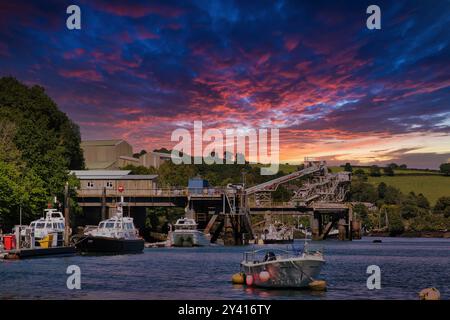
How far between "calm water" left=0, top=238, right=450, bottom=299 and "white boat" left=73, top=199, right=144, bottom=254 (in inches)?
196

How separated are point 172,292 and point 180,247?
81.0 meters

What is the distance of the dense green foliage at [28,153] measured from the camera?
9338cm

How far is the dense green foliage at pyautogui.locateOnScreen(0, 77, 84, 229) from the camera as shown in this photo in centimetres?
9338

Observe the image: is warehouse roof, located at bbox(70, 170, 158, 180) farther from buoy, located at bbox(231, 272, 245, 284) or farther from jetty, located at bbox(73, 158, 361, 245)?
buoy, located at bbox(231, 272, 245, 284)

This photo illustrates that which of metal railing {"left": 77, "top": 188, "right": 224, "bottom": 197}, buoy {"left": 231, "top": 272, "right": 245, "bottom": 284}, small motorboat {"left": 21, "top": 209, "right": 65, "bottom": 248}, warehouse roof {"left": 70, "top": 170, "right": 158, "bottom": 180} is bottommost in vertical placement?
buoy {"left": 231, "top": 272, "right": 245, "bottom": 284}

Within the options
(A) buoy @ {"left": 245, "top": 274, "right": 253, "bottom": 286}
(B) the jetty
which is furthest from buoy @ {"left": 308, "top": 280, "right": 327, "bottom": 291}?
(B) the jetty

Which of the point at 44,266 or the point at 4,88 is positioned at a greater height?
Result: the point at 4,88

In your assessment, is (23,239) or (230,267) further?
(23,239)

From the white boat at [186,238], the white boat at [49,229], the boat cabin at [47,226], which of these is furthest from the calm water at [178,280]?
the white boat at [186,238]

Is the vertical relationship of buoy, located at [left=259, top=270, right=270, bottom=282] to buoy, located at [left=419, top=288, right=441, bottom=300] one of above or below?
above

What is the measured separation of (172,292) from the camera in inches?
2044

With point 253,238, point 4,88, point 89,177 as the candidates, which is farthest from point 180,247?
point 4,88
